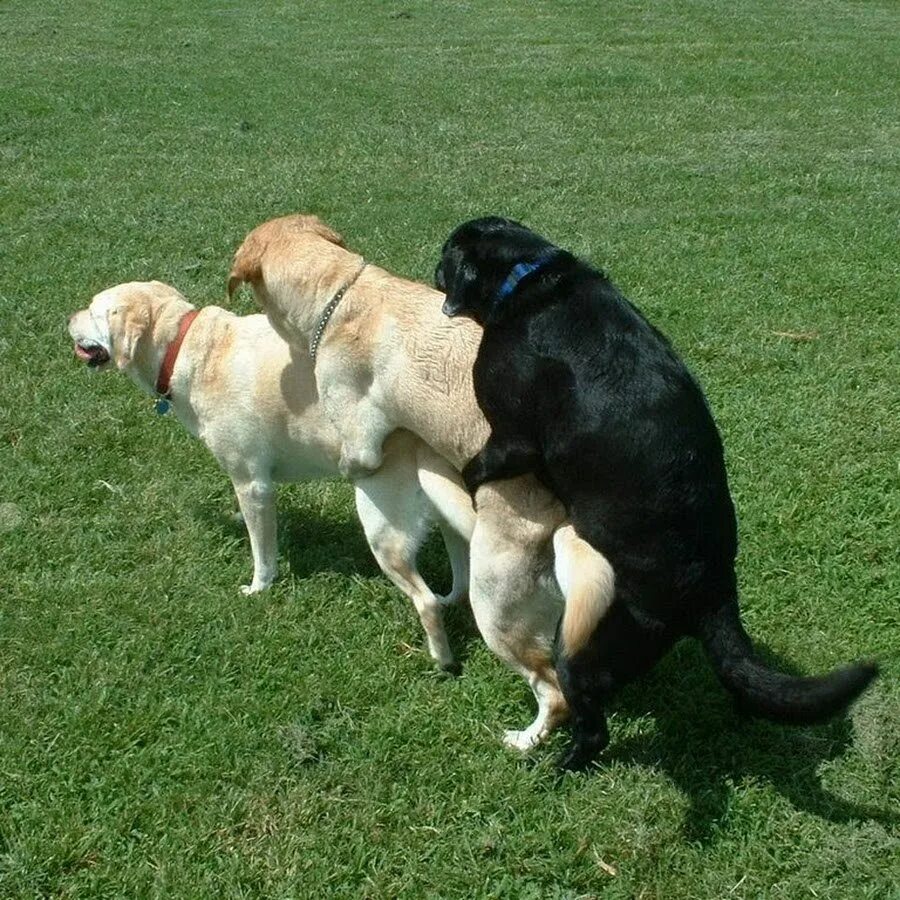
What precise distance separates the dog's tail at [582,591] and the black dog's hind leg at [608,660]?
0.03 m

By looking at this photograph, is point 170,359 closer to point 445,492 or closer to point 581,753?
point 445,492

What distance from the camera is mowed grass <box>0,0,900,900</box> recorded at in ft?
11.1

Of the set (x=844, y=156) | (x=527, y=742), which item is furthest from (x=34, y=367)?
(x=844, y=156)

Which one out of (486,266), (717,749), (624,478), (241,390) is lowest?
(717,749)

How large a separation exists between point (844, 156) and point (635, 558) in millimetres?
8599

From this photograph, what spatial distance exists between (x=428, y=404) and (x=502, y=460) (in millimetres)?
435

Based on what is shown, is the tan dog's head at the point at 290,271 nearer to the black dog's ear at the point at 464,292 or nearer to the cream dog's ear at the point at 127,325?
the cream dog's ear at the point at 127,325

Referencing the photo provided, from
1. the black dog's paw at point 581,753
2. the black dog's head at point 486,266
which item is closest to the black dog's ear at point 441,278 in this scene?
the black dog's head at point 486,266

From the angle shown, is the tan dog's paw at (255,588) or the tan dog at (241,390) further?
the tan dog's paw at (255,588)

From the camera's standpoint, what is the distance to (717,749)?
3744 millimetres

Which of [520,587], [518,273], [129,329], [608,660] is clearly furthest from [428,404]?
[129,329]

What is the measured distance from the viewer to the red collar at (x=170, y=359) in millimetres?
4613

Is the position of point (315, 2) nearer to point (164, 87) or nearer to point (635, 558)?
point (164, 87)

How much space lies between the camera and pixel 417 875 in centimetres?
330
